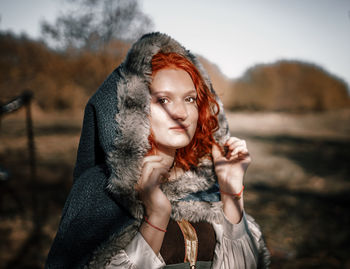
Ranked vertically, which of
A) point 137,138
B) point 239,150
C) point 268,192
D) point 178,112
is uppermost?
point 178,112

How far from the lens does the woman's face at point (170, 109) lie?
1.31m

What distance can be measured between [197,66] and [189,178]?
2.28 ft

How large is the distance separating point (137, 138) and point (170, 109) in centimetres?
23

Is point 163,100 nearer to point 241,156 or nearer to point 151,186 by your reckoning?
point 151,186

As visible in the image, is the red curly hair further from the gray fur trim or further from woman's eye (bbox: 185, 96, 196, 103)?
the gray fur trim

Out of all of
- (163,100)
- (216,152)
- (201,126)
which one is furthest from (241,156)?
(163,100)

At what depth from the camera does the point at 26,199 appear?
4.98 meters

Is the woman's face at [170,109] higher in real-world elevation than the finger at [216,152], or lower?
higher

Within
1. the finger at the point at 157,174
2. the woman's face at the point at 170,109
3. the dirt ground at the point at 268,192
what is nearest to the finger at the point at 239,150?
the woman's face at the point at 170,109

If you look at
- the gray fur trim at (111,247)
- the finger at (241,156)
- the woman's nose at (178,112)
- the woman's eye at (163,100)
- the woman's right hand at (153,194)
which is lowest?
the gray fur trim at (111,247)

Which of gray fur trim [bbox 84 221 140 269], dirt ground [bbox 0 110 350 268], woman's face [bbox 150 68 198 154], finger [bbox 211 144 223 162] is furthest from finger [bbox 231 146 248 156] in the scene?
dirt ground [bbox 0 110 350 268]

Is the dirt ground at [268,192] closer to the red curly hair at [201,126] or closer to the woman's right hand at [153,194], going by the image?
the red curly hair at [201,126]

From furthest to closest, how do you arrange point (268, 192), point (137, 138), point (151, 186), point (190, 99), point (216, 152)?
point (268, 192), point (216, 152), point (190, 99), point (137, 138), point (151, 186)

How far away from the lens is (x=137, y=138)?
125 centimetres
